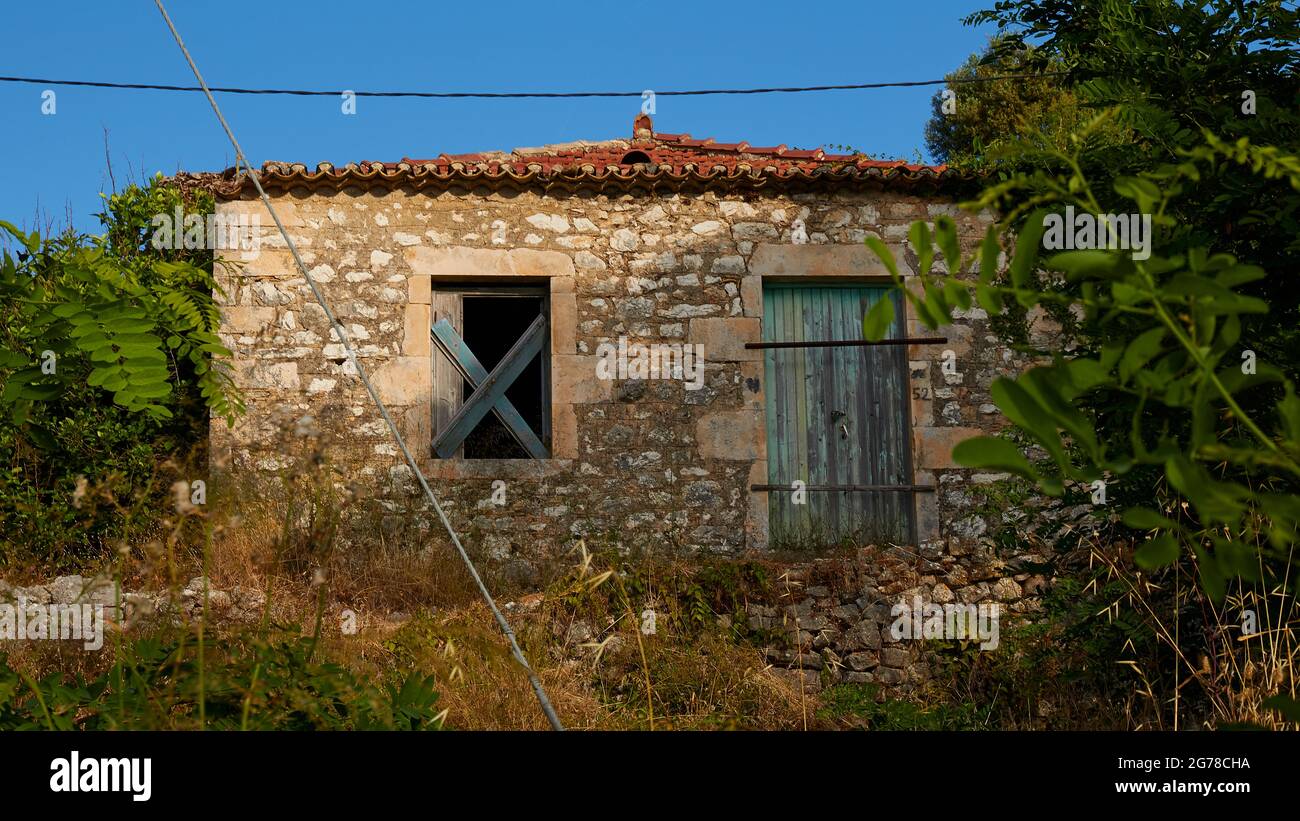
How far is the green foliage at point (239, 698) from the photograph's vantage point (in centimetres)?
185

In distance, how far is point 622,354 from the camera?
779 centimetres

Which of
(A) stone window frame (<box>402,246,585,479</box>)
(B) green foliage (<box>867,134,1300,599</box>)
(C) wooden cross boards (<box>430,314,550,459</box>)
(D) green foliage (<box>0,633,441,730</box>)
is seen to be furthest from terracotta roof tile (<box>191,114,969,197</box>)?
(B) green foliage (<box>867,134,1300,599</box>)

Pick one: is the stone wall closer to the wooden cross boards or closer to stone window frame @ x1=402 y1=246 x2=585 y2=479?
stone window frame @ x1=402 y1=246 x2=585 y2=479

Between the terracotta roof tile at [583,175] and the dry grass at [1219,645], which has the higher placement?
the terracotta roof tile at [583,175]

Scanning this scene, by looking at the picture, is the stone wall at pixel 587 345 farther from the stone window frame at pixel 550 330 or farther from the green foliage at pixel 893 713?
the green foliage at pixel 893 713

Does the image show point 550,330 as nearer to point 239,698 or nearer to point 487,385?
point 487,385

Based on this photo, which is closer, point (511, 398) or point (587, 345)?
point (587, 345)

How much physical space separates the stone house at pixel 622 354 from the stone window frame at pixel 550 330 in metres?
0.02

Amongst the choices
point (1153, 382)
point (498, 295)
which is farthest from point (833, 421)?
point (1153, 382)

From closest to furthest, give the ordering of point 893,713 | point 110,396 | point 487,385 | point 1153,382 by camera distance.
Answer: point 1153,382
point 893,713
point 110,396
point 487,385

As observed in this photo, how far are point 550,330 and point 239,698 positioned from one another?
606 centimetres

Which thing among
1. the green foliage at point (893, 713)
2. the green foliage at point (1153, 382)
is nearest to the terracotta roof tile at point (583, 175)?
the green foliage at point (893, 713)

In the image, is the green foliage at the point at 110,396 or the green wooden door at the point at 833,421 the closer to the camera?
the green foliage at the point at 110,396
